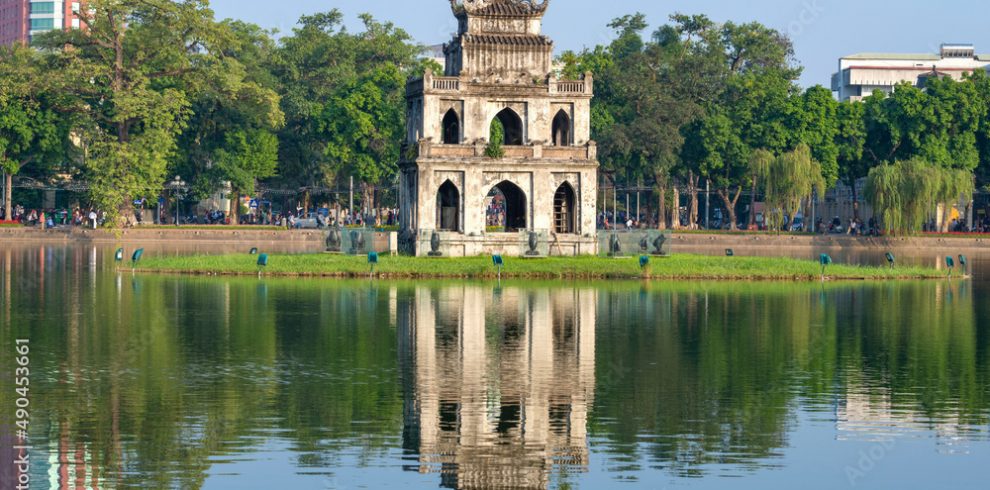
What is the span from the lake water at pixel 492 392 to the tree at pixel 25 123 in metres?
67.0

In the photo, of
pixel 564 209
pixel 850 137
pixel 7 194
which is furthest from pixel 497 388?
pixel 850 137

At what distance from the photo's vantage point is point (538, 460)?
96.4 feet

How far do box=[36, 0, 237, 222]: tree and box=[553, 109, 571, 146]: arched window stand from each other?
42664mm

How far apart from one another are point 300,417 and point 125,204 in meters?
98.2

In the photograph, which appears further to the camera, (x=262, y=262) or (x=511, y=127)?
(x=511, y=127)

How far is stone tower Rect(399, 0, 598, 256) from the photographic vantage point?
85.9 m

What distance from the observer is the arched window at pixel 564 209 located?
292 feet

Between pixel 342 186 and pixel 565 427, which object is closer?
pixel 565 427

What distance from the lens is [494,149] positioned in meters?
85.8

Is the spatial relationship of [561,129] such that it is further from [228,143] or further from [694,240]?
[228,143]

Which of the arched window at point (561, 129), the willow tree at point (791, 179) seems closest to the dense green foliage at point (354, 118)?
the willow tree at point (791, 179)

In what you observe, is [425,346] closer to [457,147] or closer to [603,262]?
[603,262]

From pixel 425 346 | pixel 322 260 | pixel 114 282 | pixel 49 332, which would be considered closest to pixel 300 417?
pixel 425 346

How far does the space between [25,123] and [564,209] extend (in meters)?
57.9
